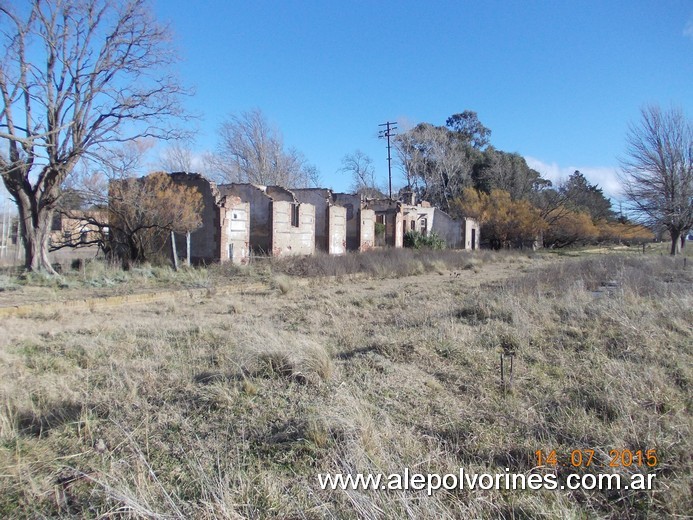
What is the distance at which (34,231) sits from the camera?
48.0 feet

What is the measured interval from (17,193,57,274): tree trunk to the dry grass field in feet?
25.3

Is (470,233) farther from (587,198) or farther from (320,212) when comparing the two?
(587,198)

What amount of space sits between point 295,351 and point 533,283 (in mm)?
9026

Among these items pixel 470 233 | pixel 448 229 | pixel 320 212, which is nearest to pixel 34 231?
pixel 320 212

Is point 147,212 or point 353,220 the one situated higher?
point 353,220

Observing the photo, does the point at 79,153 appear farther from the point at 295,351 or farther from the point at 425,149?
the point at 425,149

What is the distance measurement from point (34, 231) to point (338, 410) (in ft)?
48.8

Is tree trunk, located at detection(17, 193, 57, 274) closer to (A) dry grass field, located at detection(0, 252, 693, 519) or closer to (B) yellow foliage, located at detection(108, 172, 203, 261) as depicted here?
(B) yellow foliage, located at detection(108, 172, 203, 261)

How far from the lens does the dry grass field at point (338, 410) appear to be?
267 centimetres

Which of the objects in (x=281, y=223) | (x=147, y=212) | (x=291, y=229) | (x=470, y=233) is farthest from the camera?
(x=470, y=233)

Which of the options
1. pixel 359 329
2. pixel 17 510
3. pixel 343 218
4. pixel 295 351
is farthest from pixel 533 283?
pixel 343 218
